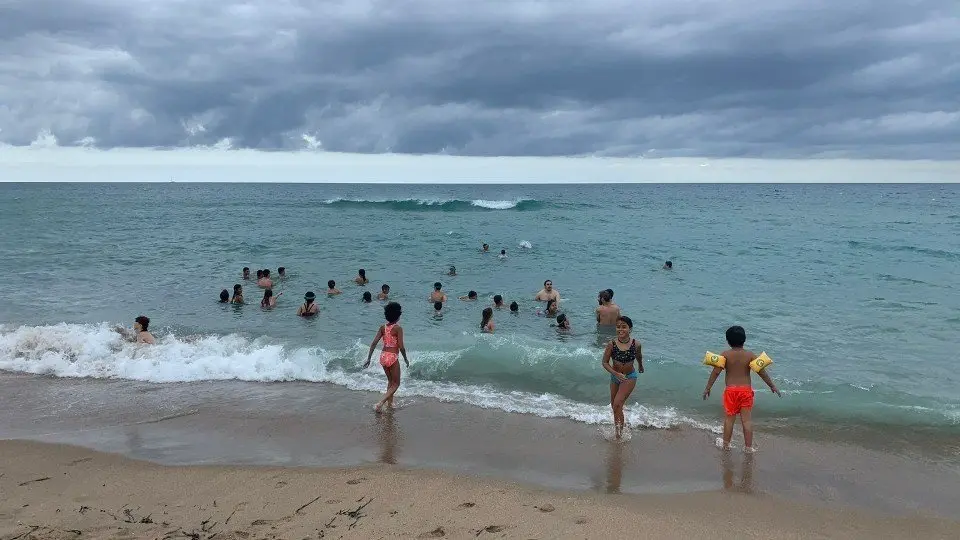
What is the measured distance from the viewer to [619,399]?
753 centimetres

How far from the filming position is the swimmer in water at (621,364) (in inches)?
292

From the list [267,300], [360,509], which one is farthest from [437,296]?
[360,509]

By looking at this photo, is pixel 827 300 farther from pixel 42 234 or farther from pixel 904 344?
pixel 42 234

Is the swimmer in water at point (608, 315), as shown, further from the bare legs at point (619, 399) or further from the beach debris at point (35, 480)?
the beach debris at point (35, 480)

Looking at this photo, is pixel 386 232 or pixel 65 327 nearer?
pixel 65 327

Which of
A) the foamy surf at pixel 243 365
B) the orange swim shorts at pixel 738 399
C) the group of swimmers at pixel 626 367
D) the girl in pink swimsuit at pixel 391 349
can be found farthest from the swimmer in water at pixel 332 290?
the orange swim shorts at pixel 738 399

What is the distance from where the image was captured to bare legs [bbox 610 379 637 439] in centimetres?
Answer: 748

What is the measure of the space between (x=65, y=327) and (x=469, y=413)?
30.9 feet

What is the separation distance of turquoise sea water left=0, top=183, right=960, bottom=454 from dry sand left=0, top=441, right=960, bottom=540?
245 centimetres

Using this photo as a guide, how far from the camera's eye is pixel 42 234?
1313 inches

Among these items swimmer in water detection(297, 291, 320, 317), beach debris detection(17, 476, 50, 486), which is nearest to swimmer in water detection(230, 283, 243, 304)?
swimmer in water detection(297, 291, 320, 317)

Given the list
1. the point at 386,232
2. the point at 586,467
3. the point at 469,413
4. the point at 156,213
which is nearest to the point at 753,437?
the point at 586,467

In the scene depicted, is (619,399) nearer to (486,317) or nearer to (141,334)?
(486,317)

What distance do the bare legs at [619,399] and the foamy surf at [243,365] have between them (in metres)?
0.48
